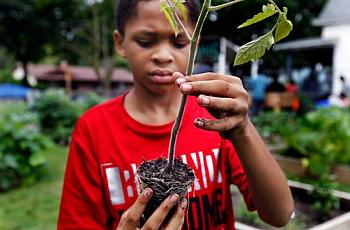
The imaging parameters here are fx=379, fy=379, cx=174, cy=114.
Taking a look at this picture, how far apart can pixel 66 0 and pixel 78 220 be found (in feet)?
71.2

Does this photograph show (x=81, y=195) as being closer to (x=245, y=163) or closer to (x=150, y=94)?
(x=150, y=94)

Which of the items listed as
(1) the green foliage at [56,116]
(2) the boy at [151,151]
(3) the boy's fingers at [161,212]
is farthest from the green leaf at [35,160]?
(3) the boy's fingers at [161,212]

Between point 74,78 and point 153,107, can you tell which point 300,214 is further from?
point 74,78

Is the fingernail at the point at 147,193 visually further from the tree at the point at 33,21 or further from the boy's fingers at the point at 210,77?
the tree at the point at 33,21

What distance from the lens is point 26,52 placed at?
28438 millimetres

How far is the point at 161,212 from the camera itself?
2.96ft

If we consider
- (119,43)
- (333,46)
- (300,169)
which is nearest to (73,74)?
(333,46)

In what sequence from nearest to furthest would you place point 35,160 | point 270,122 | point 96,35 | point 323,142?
1. point 323,142
2. point 35,160
3. point 270,122
4. point 96,35

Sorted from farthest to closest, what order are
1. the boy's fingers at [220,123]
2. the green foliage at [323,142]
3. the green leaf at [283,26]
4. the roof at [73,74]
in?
1. the roof at [73,74]
2. the green foliage at [323,142]
3. the boy's fingers at [220,123]
4. the green leaf at [283,26]

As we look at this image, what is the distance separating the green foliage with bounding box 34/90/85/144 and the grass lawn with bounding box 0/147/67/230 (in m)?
2.46

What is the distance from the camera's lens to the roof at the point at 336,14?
52.9 ft

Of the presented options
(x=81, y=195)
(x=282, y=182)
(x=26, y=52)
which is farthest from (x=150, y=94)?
(x=26, y=52)

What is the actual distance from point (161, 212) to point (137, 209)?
0.21 feet

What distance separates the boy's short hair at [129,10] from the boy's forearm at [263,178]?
19.3 inches
